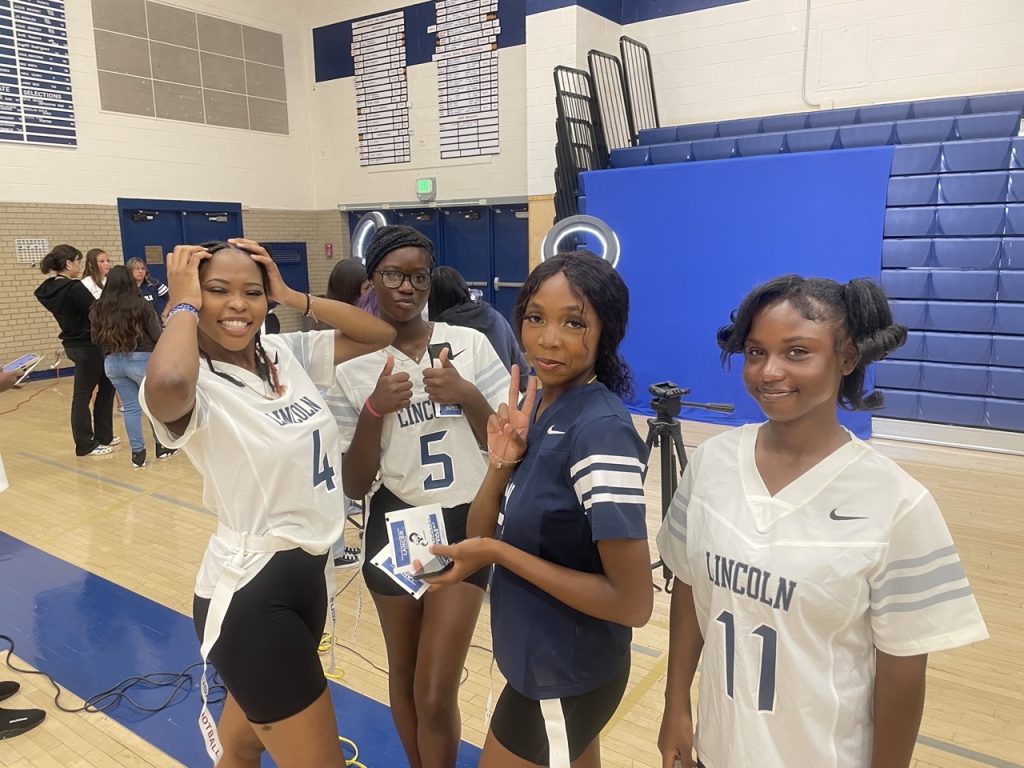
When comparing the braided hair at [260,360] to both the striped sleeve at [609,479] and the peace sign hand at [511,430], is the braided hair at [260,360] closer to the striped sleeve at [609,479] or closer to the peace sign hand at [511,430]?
the peace sign hand at [511,430]

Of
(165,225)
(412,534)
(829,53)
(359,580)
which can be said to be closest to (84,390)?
(359,580)

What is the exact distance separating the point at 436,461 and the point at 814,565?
104cm

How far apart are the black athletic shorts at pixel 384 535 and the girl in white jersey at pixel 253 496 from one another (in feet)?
0.68

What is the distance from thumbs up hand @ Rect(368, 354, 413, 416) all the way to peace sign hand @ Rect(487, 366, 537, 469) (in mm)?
443

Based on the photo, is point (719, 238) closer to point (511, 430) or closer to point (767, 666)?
point (511, 430)

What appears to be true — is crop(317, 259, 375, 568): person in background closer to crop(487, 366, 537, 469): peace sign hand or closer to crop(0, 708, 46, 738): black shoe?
crop(0, 708, 46, 738): black shoe

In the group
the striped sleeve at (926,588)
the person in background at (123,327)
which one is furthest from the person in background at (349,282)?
the striped sleeve at (926,588)

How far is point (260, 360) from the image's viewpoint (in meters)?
1.66

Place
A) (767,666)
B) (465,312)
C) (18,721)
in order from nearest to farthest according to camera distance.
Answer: (767,666) < (18,721) < (465,312)

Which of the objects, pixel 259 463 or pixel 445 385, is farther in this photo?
pixel 445 385

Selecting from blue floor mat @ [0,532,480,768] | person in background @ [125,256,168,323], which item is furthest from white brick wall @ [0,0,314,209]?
blue floor mat @ [0,532,480,768]

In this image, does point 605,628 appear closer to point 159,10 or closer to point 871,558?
point 871,558

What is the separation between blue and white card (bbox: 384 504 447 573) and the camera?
4.71ft

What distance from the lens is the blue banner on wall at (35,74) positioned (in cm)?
848
